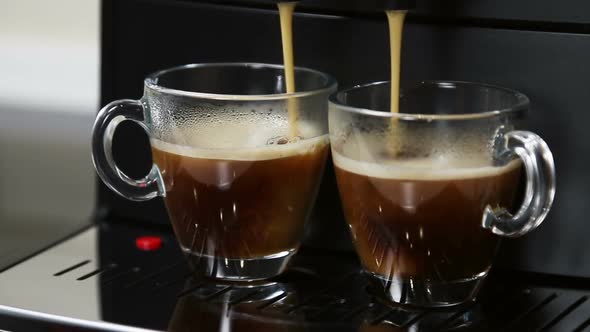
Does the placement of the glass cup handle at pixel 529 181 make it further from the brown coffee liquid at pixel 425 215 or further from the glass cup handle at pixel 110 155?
the glass cup handle at pixel 110 155

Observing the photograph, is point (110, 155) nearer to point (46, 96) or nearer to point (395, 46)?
point (395, 46)

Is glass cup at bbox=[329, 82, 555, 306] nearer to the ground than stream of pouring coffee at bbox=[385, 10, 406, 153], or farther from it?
nearer to the ground

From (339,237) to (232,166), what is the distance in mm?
113

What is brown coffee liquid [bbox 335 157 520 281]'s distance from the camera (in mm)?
560

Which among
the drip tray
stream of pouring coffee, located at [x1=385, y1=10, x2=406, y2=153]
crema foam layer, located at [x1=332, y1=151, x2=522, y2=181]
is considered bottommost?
the drip tray

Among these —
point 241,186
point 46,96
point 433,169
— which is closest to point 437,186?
point 433,169

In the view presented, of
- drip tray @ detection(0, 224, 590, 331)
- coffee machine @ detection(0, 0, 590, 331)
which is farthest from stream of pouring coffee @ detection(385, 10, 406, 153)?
drip tray @ detection(0, 224, 590, 331)

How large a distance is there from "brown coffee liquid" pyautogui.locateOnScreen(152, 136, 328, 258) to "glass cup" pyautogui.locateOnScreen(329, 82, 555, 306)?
0.09 ft

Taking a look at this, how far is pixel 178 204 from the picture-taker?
63cm

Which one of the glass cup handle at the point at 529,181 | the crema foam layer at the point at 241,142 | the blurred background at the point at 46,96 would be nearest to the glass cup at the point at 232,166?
the crema foam layer at the point at 241,142

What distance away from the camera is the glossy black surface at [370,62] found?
1.99ft

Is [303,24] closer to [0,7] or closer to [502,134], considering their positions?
[502,134]

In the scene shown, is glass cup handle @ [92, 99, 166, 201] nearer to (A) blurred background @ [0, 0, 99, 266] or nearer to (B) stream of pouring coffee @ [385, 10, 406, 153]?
(B) stream of pouring coffee @ [385, 10, 406, 153]

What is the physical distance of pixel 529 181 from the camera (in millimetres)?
555
